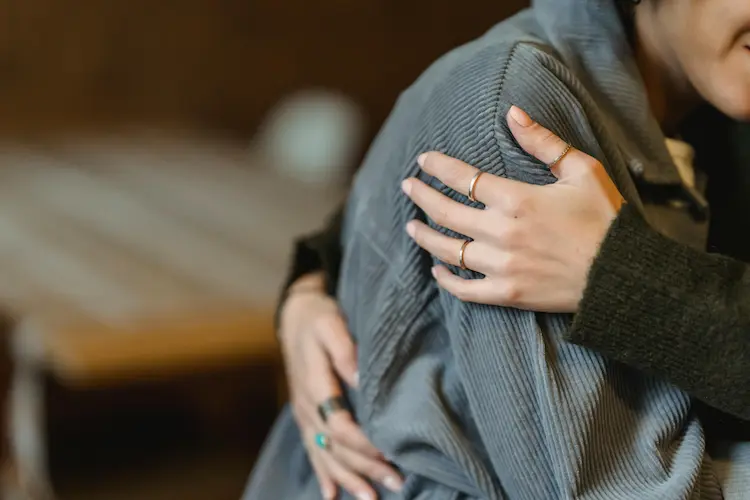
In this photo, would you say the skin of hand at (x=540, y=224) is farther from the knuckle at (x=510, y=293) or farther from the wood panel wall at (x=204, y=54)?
the wood panel wall at (x=204, y=54)

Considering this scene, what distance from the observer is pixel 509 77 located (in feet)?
2.50

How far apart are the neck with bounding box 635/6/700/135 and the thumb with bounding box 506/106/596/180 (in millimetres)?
202

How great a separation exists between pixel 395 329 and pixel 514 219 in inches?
6.6

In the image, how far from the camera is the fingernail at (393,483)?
888mm

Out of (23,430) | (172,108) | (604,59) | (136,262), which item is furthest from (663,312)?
(172,108)

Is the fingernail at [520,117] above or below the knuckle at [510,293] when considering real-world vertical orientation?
above

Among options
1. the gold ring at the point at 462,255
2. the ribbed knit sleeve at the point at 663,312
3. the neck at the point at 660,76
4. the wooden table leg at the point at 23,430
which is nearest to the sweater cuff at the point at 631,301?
the ribbed knit sleeve at the point at 663,312

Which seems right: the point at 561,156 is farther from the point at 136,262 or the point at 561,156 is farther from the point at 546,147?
the point at 136,262

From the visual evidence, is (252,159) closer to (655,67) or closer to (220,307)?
(220,307)

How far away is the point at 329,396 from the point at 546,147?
370 mm

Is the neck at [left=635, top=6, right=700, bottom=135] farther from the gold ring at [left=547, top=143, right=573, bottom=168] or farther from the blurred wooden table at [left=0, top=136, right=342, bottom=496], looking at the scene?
the blurred wooden table at [left=0, top=136, right=342, bottom=496]

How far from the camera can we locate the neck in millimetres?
882

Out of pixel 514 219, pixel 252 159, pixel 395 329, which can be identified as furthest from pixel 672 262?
pixel 252 159

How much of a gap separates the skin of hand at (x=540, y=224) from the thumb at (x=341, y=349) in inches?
8.6
